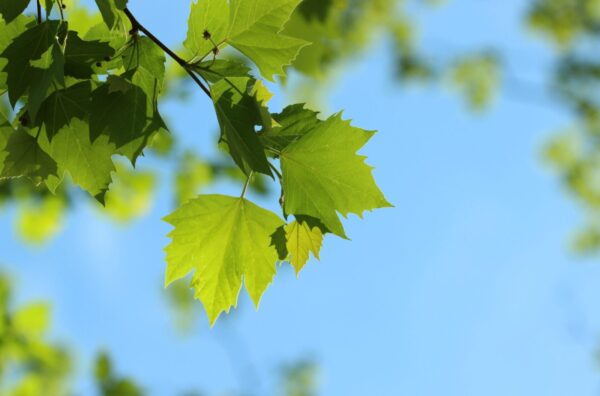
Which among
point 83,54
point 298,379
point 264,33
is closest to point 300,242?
point 264,33

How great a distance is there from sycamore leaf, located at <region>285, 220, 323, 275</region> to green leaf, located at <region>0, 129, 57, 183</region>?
1.64 ft

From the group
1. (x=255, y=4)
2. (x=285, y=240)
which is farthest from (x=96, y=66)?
(x=285, y=240)

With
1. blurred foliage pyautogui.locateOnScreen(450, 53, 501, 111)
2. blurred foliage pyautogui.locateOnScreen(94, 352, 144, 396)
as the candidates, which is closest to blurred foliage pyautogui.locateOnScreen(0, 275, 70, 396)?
blurred foliage pyautogui.locateOnScreen(94, 352, 144, 396)

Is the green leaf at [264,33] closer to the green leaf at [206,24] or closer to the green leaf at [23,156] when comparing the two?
the green leaf at [206,24]

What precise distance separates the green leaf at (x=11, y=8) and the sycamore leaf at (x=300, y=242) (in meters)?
0.64

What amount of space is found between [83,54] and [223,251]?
1.57ft

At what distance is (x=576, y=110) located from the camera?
12242mm

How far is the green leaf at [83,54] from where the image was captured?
1170mm

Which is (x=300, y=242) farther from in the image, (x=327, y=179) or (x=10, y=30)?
(x=10, y=30)

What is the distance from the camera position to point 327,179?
1241 millimetres

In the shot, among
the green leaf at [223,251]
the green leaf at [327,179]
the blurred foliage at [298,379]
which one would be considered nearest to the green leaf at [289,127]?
the green leaf at [327,179]

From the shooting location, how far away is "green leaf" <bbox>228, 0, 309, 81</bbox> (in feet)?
4.17

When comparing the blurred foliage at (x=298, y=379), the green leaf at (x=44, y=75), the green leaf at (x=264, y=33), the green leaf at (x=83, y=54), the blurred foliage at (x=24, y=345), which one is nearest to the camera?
the green leaf at (x=44, y=75)

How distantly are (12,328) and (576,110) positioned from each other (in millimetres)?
11254
